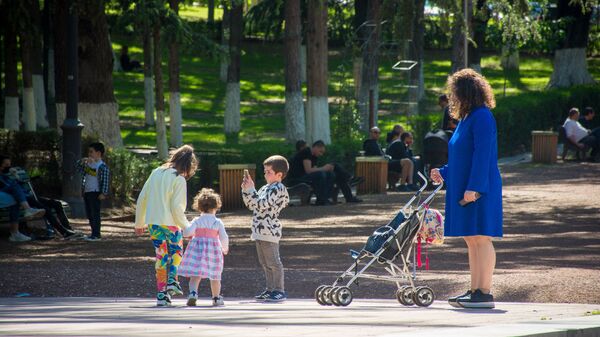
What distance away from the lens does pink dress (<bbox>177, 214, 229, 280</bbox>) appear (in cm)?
993

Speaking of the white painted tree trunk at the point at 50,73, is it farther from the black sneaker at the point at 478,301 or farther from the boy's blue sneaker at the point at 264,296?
the black sneaker at the point at 478,301

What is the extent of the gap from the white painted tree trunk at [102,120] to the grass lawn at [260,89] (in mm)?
12039

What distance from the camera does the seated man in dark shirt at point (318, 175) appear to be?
70.7 feet

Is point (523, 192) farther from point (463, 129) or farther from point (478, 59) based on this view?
point (478, 59)

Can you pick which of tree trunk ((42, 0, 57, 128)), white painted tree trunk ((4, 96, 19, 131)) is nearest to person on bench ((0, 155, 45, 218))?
white painted tree trunk ((4, 96, 19, 131))

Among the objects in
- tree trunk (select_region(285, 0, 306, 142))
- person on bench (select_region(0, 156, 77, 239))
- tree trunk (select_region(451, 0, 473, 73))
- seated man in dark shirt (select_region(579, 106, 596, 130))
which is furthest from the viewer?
tree trunk (select_region(285, 0, 306, 142))

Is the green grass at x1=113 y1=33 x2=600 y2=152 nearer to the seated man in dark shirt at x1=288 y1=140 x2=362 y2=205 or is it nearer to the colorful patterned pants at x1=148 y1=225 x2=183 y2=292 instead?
the seated man in dark shirt at x1=288 y1=140 x2=362 y2=205

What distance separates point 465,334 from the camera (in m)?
6.79

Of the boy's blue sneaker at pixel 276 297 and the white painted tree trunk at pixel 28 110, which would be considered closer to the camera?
the boy's blue sneaker at pixel 276 297

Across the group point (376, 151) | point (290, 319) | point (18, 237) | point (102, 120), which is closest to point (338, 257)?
point (18, 237)

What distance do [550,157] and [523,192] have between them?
5.91 metres

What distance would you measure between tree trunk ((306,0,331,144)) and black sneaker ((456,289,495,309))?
19475 mm

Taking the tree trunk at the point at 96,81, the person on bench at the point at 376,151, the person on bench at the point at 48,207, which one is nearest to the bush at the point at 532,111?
the person on bench at the point at 376,151

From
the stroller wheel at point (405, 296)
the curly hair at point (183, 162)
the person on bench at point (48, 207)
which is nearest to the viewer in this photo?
the stroller wheel at point (405, 296)
